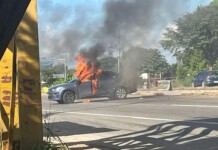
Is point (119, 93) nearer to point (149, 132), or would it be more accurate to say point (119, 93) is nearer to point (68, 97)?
point (68, 97)

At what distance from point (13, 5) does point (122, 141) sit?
652cm

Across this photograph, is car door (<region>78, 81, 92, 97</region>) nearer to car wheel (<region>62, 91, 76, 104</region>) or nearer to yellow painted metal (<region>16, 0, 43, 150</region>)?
car wheel (<region>62, 91, 76, 104</region>)

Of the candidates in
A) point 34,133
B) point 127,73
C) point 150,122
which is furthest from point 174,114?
point 127,73

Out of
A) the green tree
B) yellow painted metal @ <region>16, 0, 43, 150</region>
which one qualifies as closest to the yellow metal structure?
yellow painted metal @ <region>16, 0, 43, 150</region>

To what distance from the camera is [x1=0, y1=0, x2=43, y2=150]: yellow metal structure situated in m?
7.01

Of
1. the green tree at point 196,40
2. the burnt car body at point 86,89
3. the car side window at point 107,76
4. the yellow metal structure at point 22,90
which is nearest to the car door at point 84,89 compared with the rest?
the burnt car body at point 86,89

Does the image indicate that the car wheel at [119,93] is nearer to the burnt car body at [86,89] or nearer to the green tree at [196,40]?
the burnt car body at [86,89]

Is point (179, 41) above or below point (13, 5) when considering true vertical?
above

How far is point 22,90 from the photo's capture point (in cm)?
710

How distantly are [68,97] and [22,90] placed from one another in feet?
63.2

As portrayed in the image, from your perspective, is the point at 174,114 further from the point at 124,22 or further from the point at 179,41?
the point at 179,41

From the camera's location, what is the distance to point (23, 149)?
712 centimetres

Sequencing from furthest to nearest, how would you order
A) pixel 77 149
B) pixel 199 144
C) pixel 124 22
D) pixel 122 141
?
1. pixel 124 22
2. pixel 122 141
3. pixel 199 144
4. pixel 77 149

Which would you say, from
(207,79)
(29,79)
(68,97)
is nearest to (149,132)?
(29,79)
